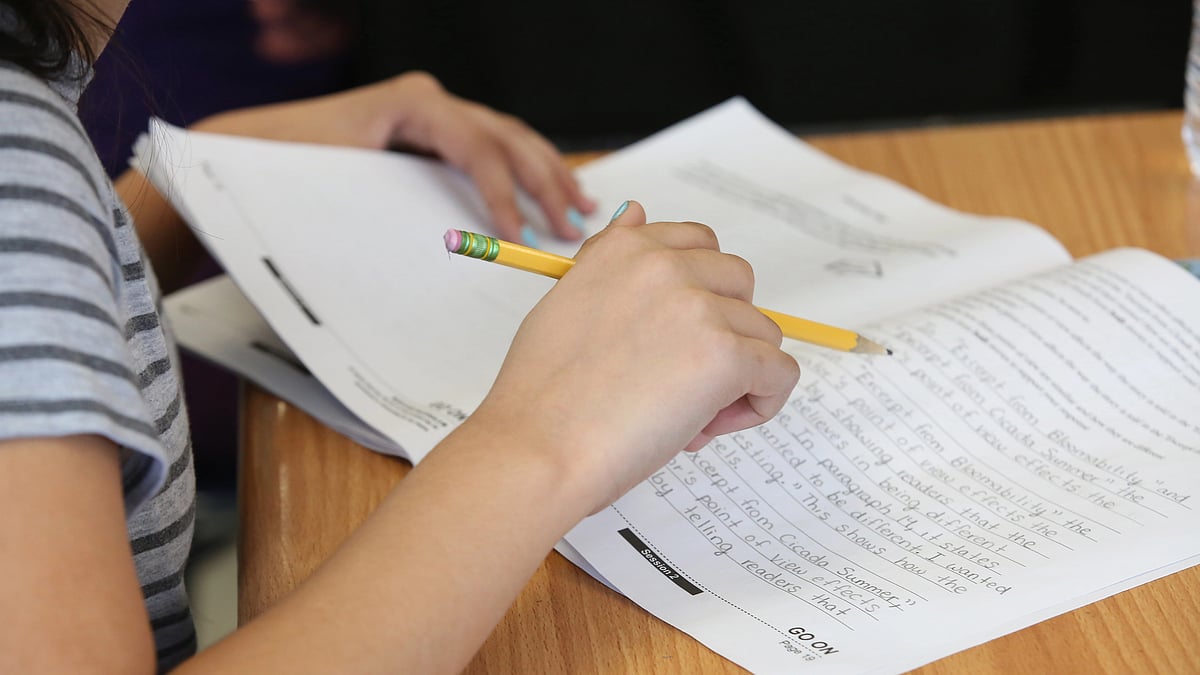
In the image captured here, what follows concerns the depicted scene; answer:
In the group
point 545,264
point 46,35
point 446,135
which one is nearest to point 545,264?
point 545,264

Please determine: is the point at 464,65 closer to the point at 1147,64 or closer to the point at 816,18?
the point at 816,18

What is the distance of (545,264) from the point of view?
1.61 ft

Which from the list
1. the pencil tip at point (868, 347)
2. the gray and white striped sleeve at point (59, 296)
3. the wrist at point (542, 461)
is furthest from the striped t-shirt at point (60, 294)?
the pencil tip at point (868, 347)

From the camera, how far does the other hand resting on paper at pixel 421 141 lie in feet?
2.53

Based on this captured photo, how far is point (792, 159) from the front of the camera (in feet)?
2.66

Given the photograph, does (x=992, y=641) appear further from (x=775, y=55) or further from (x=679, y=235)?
(x=775, y=55)

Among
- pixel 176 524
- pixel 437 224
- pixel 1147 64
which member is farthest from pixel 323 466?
pixel 1147 64

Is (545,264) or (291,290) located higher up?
(545,264)

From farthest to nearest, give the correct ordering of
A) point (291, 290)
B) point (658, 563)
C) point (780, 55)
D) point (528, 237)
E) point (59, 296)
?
point (780, 55) < point (528, 237) < point (291, 290) < point (658, 563) < point (59, 296)

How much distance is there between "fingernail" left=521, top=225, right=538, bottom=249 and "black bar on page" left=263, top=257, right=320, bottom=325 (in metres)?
0.16

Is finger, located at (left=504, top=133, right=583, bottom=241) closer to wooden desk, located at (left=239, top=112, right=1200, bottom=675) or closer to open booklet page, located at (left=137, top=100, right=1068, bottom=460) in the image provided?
open booklet page, located at (left=137, top=100, right=1068, bottom=460)

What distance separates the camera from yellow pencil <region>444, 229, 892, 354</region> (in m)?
0.47

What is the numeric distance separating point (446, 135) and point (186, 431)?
0.33 metres

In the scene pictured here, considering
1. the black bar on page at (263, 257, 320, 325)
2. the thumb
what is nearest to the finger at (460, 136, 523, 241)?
the black bar on page at (263, 257, 320, 325)
